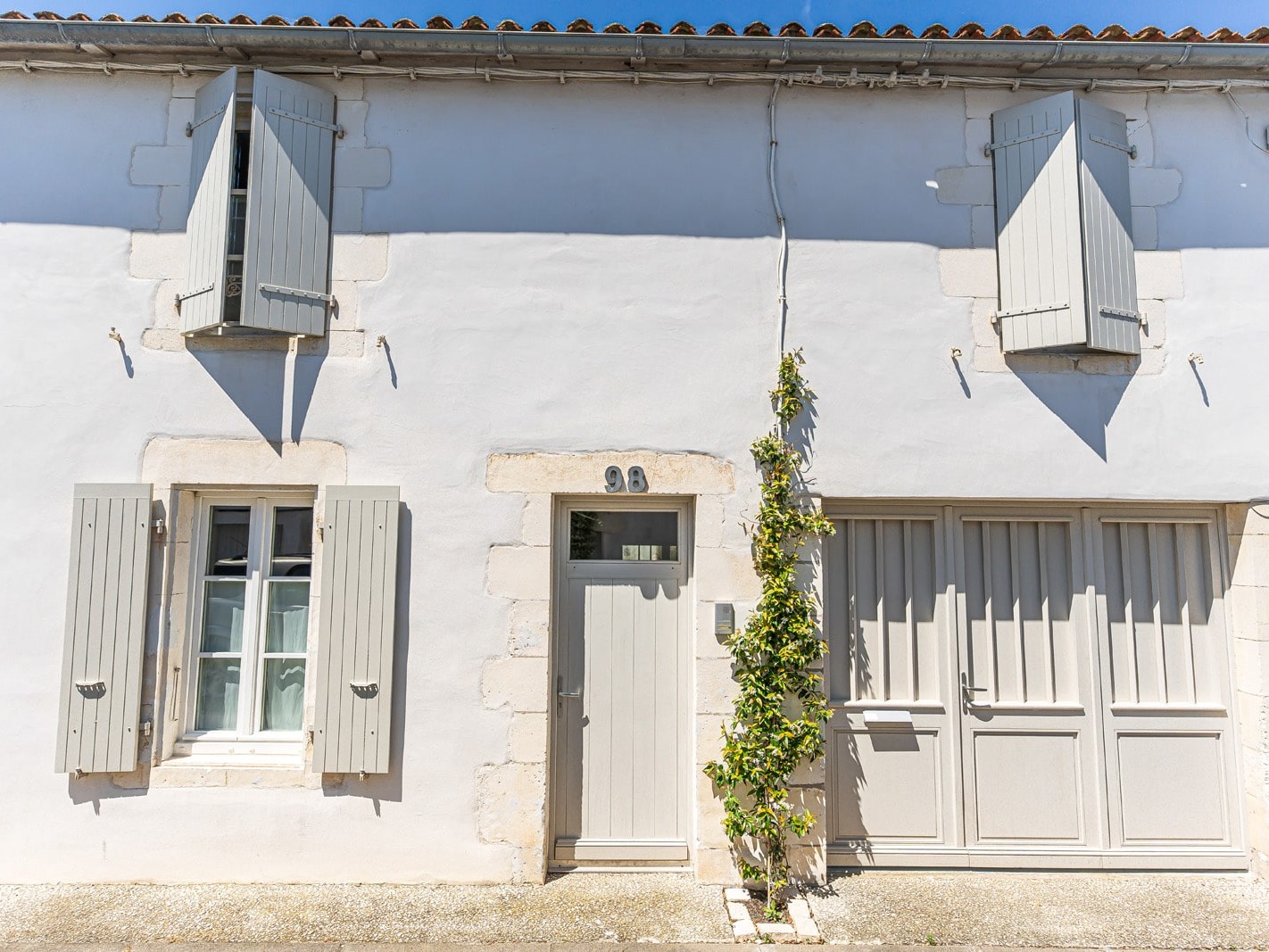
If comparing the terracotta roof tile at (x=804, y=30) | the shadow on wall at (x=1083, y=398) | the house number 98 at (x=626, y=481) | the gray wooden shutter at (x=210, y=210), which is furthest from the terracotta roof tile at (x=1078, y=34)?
the gray wooden shutter at (x=210, y=210)

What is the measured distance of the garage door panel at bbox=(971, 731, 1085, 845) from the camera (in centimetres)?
419

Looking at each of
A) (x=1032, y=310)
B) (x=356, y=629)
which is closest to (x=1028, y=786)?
(x=1032, y=310)

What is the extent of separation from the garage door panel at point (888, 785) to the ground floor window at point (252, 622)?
299 cm

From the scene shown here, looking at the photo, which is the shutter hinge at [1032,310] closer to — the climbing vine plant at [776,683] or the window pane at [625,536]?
the climbing vine plant at [776,683]

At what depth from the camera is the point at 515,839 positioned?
12.9ft

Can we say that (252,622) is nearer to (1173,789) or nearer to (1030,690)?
(1030,690)

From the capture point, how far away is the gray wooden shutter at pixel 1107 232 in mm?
4137

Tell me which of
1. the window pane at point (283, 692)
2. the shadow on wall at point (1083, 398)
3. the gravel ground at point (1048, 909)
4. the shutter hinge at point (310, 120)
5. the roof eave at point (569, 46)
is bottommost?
the gravel ground at point (1048, 909)

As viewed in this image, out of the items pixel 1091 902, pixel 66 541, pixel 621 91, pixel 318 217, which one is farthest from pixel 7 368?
pixel 1091 902

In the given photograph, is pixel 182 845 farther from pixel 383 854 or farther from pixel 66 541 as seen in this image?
pixel 66 541

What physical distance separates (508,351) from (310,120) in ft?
5.52

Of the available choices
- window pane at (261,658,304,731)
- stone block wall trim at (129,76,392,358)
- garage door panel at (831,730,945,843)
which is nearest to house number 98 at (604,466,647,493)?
stone block wall trim at (129,76,392,358)

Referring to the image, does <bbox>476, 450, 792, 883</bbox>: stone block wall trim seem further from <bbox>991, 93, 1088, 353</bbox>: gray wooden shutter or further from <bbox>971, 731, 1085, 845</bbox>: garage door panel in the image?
<bbox>991, 93, 1088, 353</bbox>: gray wooden shutter

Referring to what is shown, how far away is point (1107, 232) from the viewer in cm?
422
